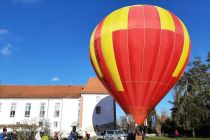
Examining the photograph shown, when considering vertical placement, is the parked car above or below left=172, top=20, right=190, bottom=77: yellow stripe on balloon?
below

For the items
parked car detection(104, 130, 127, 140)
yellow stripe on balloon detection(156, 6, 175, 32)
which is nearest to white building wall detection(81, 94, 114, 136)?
parked car detection(104, 130, 127, 140)

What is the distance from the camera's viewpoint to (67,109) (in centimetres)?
4925

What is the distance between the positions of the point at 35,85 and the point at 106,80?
38642 mm

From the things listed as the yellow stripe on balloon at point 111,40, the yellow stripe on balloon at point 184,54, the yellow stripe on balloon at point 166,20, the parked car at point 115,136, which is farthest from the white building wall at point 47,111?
the yellow stripe on balloon at point 166,20

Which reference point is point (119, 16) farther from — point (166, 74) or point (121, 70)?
point (166, 74)

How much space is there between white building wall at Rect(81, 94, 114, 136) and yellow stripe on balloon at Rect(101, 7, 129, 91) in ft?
95.0

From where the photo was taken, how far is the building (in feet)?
152

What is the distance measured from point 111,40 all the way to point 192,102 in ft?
115

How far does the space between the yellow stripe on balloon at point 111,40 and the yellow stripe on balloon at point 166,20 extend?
2.44 m

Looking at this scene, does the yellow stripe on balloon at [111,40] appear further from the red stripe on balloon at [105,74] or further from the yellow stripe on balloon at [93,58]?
the yellow stripe on balloon at [93,58]

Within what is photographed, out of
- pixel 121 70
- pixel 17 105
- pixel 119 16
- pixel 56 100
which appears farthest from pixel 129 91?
pixel 17 105

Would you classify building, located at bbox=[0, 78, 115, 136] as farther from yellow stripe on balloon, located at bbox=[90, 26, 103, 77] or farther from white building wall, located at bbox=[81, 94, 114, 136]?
yellow stripe on balloon, located at bbox=[90, 26, 103, 77]

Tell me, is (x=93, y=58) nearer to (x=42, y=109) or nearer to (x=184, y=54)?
(x=184, y=54)

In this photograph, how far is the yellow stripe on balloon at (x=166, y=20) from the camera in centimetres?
1817
